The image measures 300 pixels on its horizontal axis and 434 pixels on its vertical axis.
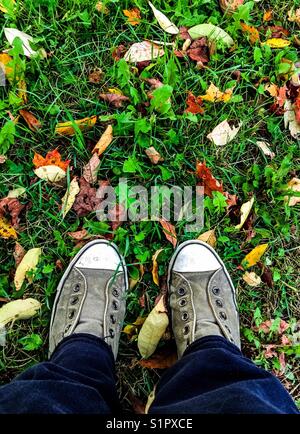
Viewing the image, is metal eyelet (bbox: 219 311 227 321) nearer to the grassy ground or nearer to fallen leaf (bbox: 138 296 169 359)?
the grassy ground

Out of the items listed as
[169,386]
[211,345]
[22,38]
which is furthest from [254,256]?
[22,38]

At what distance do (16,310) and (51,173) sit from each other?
57 cm

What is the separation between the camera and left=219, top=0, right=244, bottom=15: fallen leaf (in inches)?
79.6

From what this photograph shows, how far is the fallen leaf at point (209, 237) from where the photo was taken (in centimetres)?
194

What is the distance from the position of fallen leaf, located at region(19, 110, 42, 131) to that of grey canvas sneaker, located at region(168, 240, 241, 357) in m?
0.78

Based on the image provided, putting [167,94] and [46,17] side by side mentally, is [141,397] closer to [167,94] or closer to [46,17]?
[167,94]

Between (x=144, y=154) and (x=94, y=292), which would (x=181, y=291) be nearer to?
(x=94, y=292)

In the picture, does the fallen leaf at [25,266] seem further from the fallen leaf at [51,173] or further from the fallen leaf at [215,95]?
the fallen leaf at [215,95]

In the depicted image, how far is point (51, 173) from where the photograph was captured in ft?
6.22

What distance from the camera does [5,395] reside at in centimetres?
128

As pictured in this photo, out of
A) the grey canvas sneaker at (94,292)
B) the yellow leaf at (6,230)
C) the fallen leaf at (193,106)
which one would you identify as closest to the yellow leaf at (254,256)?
the grey canvas sneaker at (94,292)

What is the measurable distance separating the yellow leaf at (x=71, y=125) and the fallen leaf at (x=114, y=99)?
100 millimetres

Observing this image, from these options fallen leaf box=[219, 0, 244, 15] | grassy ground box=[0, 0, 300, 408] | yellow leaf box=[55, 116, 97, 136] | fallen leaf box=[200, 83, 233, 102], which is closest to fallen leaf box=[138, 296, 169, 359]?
grassy ground box=[0, 0, 300, 408]

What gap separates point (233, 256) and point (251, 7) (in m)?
1.10
